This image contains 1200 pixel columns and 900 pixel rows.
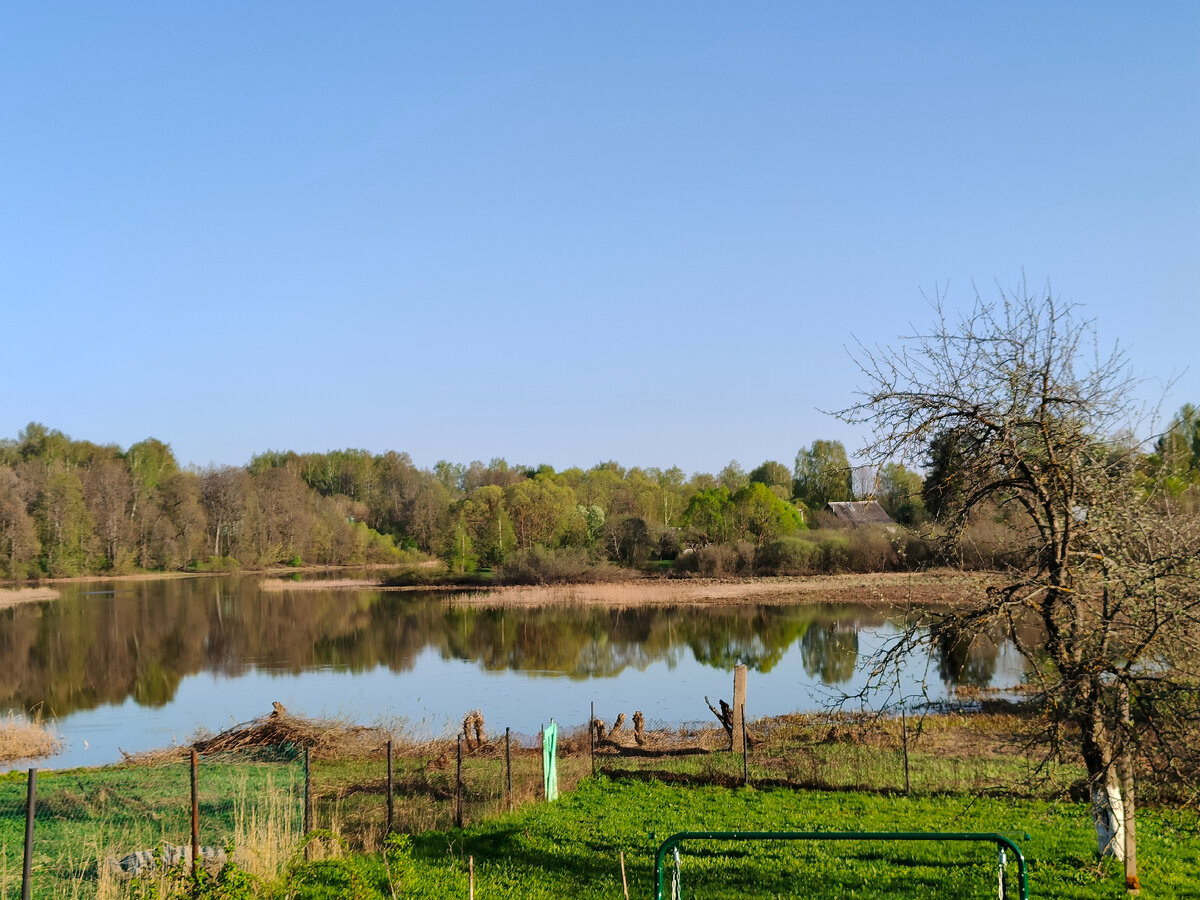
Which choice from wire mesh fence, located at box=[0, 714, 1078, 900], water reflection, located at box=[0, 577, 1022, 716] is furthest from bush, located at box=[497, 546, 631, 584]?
wire mesh fence, located at box=[0, 714, 1078, 900]

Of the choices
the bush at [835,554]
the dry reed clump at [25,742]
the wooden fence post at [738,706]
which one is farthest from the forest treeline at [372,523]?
the dry reed clump at [25,742]

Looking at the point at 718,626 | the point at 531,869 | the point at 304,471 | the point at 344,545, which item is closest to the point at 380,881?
the point at 531,869

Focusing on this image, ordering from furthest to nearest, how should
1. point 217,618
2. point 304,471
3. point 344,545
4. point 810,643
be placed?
point 304,471 → point 344,545 → point 217,618 → point 810,643

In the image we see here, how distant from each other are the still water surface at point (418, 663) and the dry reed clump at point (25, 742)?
57cm

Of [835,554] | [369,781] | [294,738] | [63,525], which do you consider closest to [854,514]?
[835,554]

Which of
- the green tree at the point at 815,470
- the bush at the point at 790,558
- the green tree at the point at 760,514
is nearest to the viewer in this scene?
the bush at the point at 790,558

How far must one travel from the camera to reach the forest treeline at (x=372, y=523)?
2869 inches

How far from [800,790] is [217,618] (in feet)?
150

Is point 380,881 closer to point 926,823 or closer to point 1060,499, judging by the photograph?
point 926,823

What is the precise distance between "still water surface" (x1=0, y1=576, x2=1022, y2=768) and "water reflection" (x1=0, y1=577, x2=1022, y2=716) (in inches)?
5.1

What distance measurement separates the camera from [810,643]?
3938 centimetres

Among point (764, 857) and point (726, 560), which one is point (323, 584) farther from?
point (764, 857)

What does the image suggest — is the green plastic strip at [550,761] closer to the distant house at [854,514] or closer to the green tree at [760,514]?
the green tree at [760,514]

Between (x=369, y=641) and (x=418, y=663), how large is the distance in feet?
25.3
